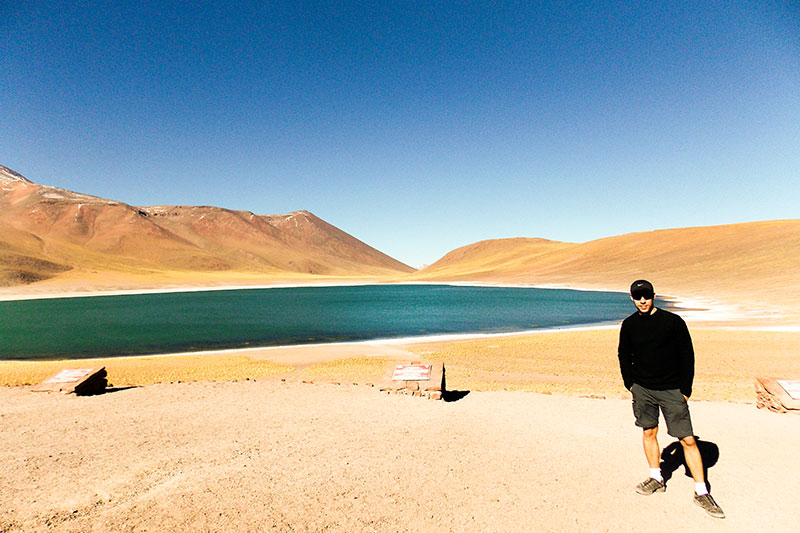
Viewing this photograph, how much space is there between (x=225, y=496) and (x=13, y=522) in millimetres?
2165

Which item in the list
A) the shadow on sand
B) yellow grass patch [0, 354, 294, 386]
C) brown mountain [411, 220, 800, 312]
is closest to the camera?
the shadow on sand

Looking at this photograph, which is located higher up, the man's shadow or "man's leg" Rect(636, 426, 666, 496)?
"man's leg" Rect(636, 426, 666, 496)

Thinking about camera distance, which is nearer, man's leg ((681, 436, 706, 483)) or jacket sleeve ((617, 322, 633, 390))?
man's leg ((681, 436, 706, 483))

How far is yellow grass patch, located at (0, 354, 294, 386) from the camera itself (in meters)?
15.8

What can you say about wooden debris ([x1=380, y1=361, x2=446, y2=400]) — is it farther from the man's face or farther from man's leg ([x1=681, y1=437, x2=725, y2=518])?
the man's face

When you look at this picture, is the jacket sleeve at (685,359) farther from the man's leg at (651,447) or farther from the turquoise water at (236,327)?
the turquoise water at (236,327)

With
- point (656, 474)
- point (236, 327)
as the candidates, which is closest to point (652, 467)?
point (656, 474)

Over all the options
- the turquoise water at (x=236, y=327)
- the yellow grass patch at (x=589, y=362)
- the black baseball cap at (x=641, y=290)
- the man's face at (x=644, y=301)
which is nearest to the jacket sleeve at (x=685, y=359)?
the man's face at (x=644, y=301)

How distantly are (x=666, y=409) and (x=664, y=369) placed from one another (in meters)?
0.52

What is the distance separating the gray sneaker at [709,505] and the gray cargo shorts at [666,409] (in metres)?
0.70

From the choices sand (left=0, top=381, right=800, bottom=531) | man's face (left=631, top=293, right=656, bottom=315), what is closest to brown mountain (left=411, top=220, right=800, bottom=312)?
sand (left=0, top=381, right=800, bottom=531)

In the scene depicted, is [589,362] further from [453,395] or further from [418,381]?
[418,381]

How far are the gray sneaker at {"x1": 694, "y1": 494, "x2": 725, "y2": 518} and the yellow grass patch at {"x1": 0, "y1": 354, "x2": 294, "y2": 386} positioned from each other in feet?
43.8

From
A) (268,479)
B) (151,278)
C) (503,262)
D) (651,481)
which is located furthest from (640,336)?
(503,262)
